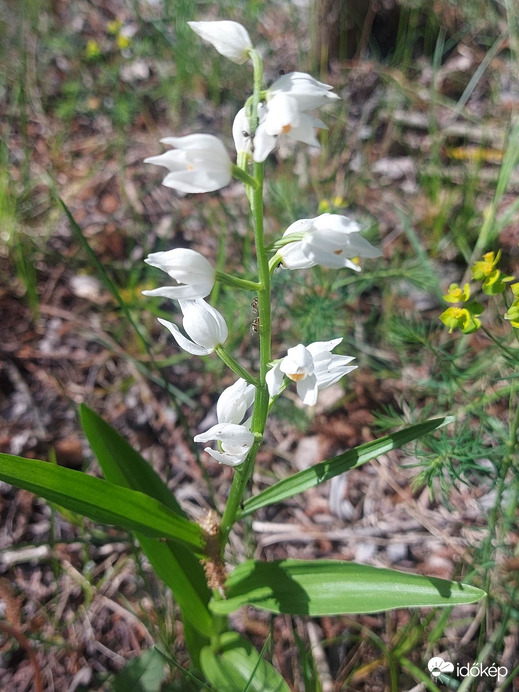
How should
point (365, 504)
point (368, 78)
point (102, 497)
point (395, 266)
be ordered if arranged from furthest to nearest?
point (368, 78) → point (395, 266) → point (365, 504) → point (102, 497)

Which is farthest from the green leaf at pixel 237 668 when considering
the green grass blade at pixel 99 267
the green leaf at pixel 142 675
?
the green grass blade at pixel 99 267

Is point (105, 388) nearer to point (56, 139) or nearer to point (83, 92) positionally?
point (56, 139)

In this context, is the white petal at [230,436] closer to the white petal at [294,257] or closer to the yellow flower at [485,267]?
the white petal at [294,257]

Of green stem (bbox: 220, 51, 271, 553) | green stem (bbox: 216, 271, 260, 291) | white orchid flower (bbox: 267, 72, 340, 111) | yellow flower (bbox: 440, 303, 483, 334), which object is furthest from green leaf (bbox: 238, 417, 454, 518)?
white orchid flower (bbox: 267, 72, 340, 111)

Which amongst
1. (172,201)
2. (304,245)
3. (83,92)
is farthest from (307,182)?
(304,245)

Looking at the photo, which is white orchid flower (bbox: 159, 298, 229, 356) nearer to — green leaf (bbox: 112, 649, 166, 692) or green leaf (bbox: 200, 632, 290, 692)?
green leaf (bbox: 200, 632, 290, 692)

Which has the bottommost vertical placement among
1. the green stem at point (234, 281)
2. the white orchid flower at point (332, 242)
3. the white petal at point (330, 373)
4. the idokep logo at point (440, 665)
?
the idokep logo at point (440, 665)
